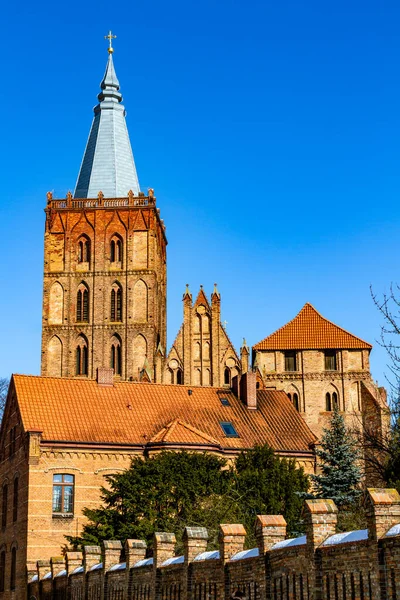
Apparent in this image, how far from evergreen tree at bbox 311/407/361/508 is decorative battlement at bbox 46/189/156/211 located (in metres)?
39.4

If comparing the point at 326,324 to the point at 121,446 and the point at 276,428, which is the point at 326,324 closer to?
the point at 276,428

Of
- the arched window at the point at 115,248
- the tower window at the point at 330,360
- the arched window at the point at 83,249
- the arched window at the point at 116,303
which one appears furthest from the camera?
the arched window at the point at 83,249

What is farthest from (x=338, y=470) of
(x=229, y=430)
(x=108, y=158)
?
(x=108, y=158)

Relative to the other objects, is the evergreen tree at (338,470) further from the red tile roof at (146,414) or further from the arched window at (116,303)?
the arched window at (116,303)

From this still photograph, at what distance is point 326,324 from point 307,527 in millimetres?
55775

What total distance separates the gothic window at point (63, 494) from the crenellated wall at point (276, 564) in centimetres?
2316

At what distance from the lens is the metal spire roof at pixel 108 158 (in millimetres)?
81062

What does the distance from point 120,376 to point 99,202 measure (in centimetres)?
1465

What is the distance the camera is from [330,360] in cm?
6688

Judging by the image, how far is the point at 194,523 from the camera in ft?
121

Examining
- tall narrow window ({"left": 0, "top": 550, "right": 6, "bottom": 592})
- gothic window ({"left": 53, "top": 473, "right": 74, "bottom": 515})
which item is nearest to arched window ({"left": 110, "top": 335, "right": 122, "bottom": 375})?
tall narrow window ({"left": 0, "top": 550, "right": 6, "bottom": 592})

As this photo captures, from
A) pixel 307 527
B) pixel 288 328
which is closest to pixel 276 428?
pixel 288 328

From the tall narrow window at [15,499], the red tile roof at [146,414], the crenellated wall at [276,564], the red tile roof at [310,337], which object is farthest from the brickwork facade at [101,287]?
the crenellated wall at [276,564]

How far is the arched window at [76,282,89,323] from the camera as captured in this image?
249 ft
